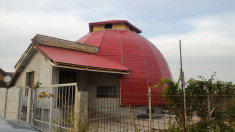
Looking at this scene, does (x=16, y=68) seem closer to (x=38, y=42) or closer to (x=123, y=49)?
(x=38, y=42)

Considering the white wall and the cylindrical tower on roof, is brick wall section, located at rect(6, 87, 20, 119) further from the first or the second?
the cylindrical tower on roof

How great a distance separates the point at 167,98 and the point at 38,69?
8.79 m

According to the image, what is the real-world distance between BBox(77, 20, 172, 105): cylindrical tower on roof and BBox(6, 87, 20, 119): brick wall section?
7233 millimetres

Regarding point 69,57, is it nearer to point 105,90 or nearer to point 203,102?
point 105,90

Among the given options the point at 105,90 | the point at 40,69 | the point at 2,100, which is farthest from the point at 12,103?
the point at 105,90

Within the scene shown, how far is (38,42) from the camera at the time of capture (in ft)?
41.3

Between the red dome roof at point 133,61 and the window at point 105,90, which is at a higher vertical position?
the red dome roof at point 133,61

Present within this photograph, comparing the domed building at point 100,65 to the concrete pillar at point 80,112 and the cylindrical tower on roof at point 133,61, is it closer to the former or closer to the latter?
the cylindrical tower on roof at point 133,61

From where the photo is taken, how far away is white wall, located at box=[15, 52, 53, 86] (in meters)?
11.6

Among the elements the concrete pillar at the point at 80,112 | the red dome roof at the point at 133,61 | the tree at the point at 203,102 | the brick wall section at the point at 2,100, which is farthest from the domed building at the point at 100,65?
the concrete pillar at the point at 80,112

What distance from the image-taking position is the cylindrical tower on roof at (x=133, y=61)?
49.0ft

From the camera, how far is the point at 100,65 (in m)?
12.8

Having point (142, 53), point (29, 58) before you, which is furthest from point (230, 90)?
point (29, 58)

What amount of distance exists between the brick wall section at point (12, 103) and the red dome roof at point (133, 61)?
7233 mm
